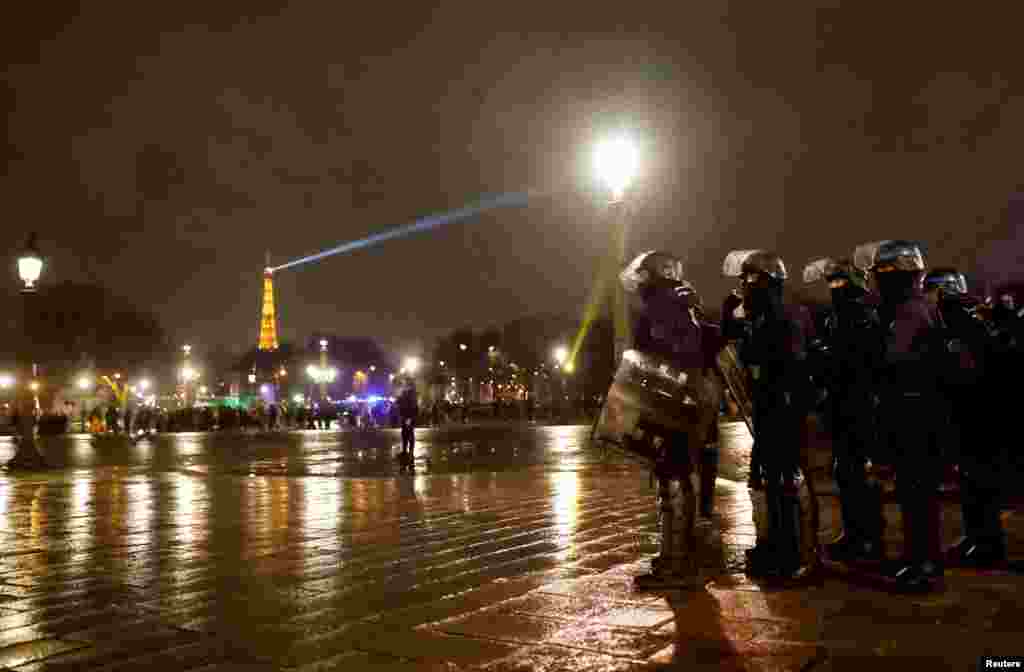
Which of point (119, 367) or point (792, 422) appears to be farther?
point (119, 367)

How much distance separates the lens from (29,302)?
1995cm

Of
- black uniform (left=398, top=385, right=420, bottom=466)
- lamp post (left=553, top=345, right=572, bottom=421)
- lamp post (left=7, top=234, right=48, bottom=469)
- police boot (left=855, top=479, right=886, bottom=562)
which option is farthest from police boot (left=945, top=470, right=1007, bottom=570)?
lamp post (left=553, top=345, right=572, bottom=421)

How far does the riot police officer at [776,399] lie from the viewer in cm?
554

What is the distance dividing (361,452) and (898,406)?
21.1 m

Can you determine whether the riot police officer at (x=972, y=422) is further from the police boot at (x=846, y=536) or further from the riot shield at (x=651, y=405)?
the riot shield at (x=651, y=405)

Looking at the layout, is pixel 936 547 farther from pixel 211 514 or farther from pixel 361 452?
pixel 361 452

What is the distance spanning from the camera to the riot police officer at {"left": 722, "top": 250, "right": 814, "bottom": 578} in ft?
18.2

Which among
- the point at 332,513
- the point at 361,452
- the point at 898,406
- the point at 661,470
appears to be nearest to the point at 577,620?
the point at 661,470

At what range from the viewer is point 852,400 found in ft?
20.5

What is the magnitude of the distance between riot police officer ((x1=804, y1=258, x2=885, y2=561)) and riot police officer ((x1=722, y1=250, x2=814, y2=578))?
48 centimetres

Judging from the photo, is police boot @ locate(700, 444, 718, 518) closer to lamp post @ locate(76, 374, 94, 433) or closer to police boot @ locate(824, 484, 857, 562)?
police boot @ locate(824, 484, 857, 562)

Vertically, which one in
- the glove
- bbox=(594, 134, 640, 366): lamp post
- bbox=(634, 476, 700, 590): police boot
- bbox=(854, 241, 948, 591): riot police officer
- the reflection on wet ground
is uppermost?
bbox=(594, 134, 640, 366): lamp post

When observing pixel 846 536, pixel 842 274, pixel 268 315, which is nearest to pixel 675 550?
pixel 846 536

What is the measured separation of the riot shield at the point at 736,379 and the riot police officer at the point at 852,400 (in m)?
0.55
